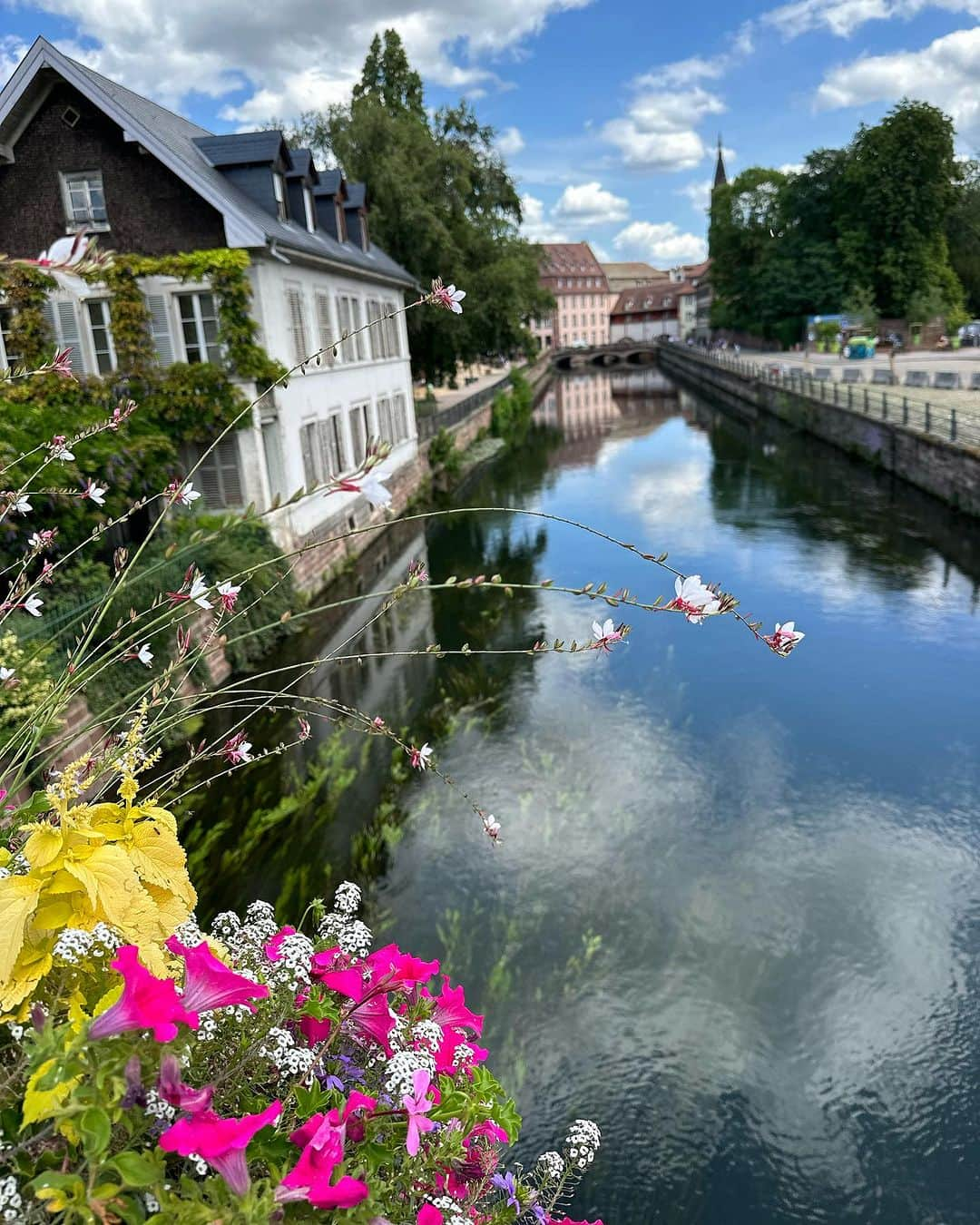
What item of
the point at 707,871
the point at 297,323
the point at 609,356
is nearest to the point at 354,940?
the point at 707,871

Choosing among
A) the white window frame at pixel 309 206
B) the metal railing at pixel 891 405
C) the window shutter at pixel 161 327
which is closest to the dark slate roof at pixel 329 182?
the white window frame at pixel 309 206

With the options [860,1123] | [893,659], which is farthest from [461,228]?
[860,1123]

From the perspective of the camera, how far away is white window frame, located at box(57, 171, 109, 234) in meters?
17.2

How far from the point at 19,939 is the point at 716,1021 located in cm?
657

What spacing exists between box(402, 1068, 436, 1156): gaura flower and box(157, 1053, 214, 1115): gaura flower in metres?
0.49

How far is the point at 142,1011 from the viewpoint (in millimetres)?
1617

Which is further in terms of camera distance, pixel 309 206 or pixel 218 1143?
pixel 309 206

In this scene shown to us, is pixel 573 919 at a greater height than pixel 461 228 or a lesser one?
lesser

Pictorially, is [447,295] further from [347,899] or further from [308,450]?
[308,450]

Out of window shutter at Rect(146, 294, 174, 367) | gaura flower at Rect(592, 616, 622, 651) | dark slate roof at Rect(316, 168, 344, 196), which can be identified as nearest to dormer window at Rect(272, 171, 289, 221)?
dark slate roof at Rect(316, 168, 344, 196)

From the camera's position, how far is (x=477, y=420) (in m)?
41.3

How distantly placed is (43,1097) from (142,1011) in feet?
0.64

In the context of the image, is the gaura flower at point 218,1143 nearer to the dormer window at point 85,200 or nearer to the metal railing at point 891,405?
the dormer window at point 85,200

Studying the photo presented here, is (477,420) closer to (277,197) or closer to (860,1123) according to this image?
(277,197)
